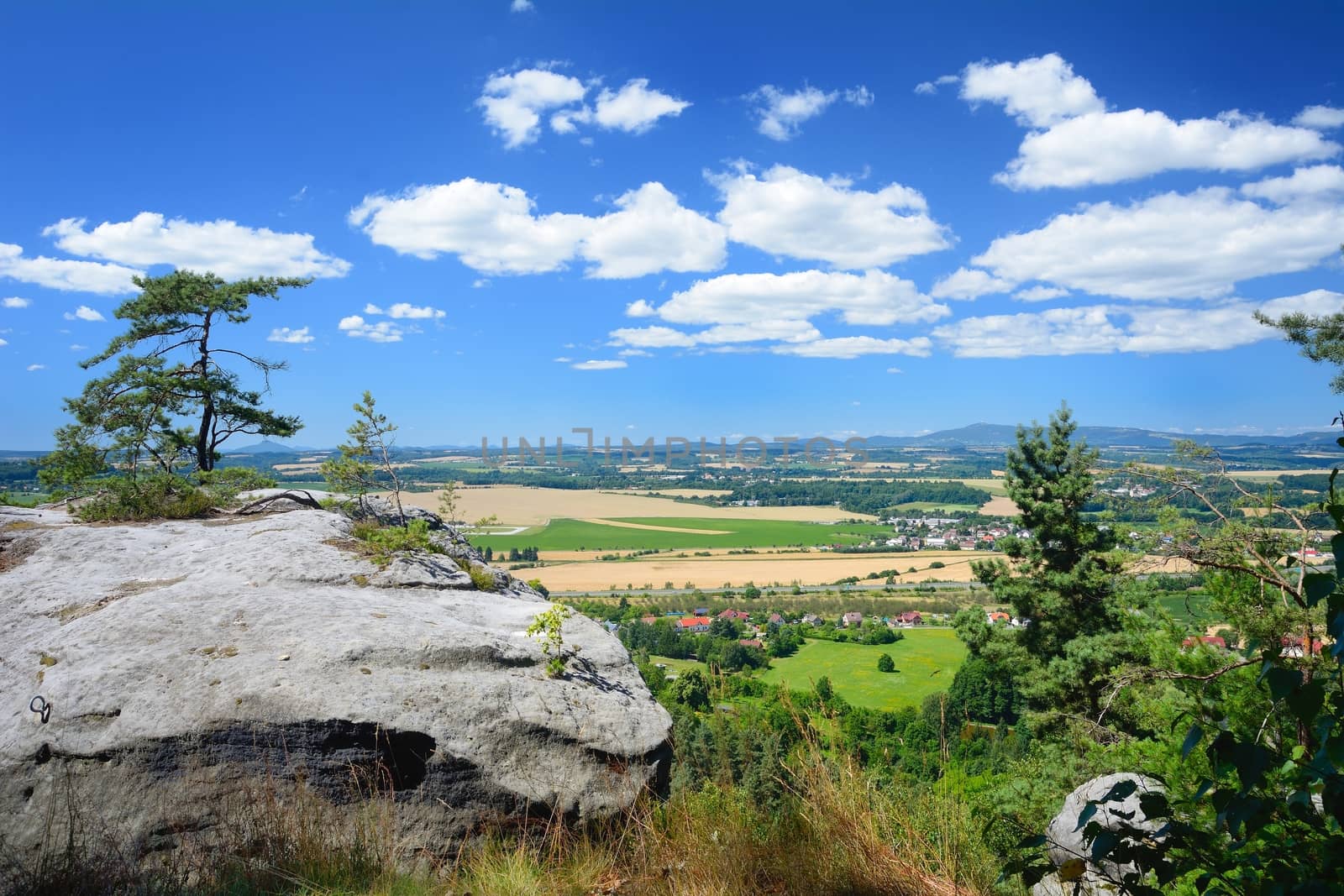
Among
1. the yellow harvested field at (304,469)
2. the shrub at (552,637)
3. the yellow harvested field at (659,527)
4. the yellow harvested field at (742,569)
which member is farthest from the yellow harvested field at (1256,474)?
Result: the yellow harvested field at (659,527)

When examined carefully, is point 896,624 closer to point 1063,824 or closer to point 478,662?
point 1063,824

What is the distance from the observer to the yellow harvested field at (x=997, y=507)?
3851 inches

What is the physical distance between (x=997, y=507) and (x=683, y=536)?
51543 mm

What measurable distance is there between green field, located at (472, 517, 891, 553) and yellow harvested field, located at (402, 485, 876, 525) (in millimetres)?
2971

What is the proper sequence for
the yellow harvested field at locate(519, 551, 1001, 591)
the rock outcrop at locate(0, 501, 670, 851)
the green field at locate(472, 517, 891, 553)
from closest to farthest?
the rock outcrop at locate(0, 501, 670, 851) → the yellow harvested field at locate(519, 551, 1001, 591) → the green field at locate(472, 517, 891, 553)

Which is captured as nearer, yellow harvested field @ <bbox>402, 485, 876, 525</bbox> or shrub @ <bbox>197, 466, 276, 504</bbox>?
shrub @ <bbox>197, 466, 276, 504</bbox>

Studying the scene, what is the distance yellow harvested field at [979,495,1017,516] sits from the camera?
9782 cm

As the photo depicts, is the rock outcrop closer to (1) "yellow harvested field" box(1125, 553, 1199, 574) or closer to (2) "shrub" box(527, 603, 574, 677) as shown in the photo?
(2) "shrub" box(527, 603, 574, 677)

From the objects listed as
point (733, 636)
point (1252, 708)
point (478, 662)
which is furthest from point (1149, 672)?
point (733, 636)

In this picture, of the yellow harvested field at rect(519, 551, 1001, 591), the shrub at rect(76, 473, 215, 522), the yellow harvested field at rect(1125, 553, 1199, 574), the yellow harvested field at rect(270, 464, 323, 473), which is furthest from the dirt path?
the shrub at rect(76, 473, 215, 522)

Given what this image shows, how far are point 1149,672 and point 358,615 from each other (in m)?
8.44

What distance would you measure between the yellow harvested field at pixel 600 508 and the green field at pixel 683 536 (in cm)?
297

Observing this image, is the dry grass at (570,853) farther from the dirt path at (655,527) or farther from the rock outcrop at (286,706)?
the dirt path at (655,527)

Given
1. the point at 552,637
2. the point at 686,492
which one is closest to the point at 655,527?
the point at 686,492
